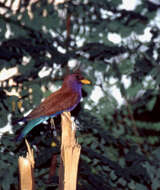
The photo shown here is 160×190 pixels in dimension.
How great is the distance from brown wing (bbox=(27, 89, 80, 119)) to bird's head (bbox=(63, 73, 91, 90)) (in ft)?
0.18

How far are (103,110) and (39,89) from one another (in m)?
0.54

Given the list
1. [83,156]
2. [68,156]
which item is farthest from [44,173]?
[68,156]

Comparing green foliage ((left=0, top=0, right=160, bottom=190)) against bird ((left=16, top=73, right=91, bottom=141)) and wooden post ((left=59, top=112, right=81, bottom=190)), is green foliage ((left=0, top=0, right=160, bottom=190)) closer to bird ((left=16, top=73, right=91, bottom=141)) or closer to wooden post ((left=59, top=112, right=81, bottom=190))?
bird ((left=16, top=73, right=91, bottom=141))

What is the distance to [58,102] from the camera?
2426 mm

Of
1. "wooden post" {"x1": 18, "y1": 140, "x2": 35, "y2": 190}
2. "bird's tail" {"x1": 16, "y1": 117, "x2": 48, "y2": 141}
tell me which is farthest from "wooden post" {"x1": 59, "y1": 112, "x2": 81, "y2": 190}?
"bird's tail" {"x1": 16, "y1": 117, "x2": 48, "y2": 141}

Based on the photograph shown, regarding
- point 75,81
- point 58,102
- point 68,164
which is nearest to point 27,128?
point 58,102

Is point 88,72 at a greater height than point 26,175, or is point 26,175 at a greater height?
point 88,72

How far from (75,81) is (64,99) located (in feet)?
0.57

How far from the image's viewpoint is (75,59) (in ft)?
8.91

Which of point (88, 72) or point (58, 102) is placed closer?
point (58, 102)

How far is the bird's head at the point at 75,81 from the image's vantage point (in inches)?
99.2

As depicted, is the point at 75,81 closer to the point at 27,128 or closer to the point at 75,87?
the point at 75,87

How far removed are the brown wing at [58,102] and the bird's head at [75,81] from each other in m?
0.05

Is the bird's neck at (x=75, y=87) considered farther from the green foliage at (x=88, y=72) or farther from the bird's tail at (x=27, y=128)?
the bird's tail at (x=27, y=128)
